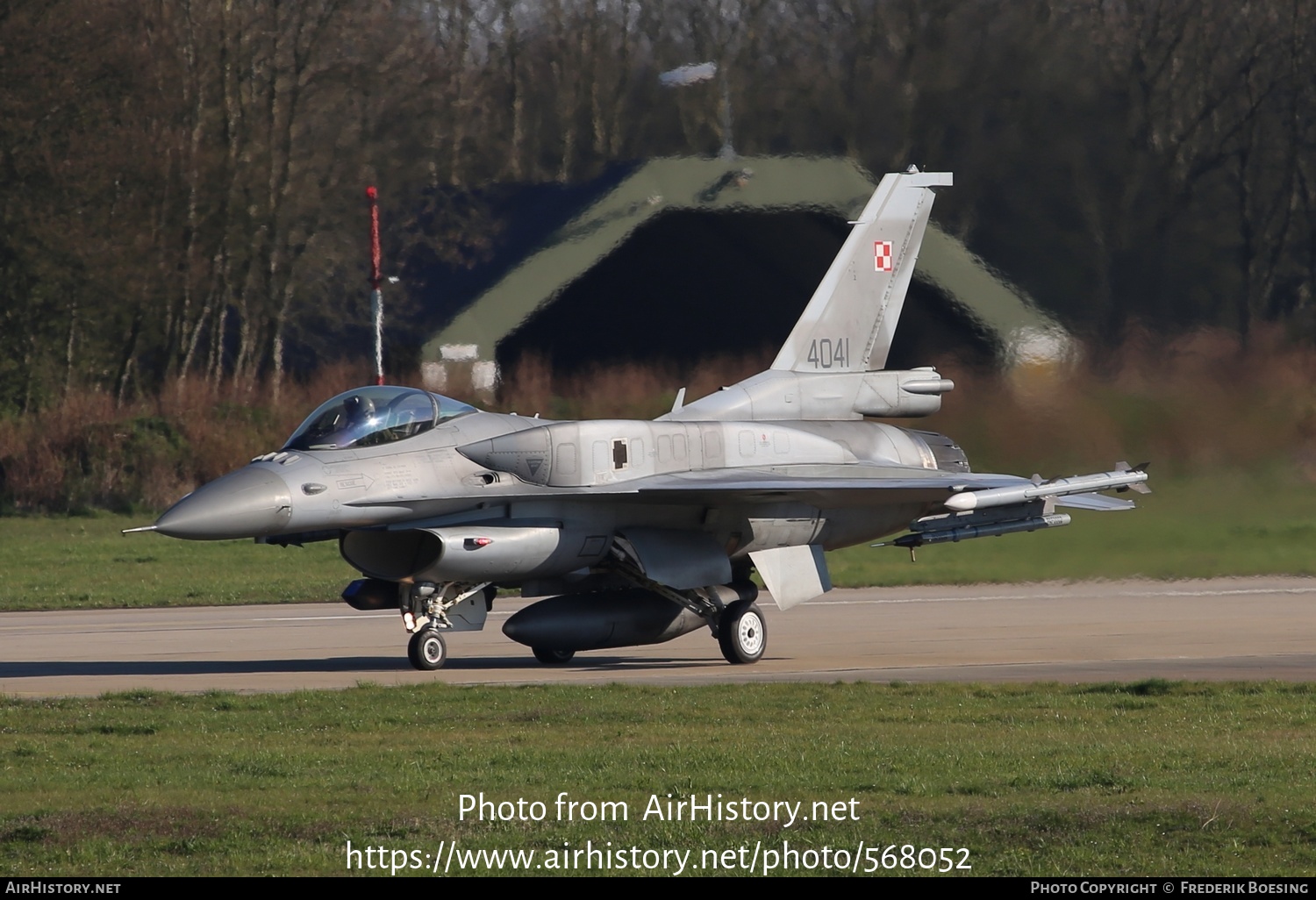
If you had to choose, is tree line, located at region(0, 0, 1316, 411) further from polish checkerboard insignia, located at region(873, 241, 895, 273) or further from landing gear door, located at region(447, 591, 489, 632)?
landing gear door, located at region(447, 591, 489, 632)

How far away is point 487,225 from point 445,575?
18.0 metres

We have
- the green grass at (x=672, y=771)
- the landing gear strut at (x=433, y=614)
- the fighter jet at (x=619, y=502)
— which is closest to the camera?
the green grass at (x=672, y=771)

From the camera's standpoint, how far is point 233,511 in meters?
13.6

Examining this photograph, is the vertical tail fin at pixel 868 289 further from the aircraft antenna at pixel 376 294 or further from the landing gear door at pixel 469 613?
the aircraft antenna at pixel 376 294

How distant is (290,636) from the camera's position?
18.7m

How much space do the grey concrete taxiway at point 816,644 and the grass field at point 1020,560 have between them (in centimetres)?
39

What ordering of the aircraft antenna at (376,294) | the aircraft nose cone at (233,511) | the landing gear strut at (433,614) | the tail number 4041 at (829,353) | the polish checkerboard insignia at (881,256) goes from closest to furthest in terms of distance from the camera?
the aircraft nose cone at (233,511), the landing gear strut at (433,614), the tail number 4041 at (829,353), the polish checkerboard insignia at (881,256), the aircraft antenna at (376,294)

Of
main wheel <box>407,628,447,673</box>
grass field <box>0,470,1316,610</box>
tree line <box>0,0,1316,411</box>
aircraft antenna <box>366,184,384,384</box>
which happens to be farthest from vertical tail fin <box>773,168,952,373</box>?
aircraft antenna <box>366,184,384,384</box>

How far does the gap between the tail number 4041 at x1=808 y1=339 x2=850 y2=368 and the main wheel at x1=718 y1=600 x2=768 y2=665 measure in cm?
312

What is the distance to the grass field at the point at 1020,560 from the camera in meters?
20.6

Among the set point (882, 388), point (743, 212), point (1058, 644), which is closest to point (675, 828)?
point (1058, 644)

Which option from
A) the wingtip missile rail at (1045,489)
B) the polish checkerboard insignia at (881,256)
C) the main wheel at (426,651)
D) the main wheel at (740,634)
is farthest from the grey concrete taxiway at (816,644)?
the polish checkerboard insignia at (881,256)

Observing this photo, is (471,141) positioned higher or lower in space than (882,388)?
higher

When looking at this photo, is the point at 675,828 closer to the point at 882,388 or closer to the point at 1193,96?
the point at 882,388
